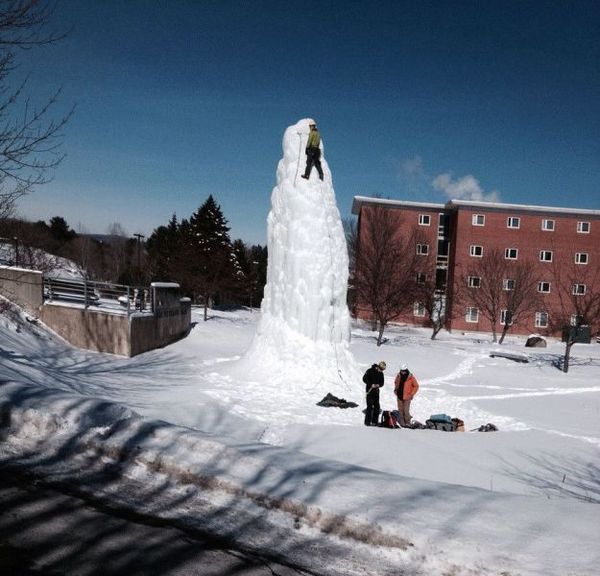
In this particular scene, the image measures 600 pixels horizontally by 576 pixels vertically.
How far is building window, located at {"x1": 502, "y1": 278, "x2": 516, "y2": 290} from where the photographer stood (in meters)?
37.6

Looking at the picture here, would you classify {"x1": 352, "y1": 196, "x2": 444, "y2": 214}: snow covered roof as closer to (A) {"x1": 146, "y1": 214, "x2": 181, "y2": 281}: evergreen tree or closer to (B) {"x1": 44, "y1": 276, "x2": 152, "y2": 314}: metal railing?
(A) {"x1": 146, "y1": 214, "x2": 181, "y2": 281}: evergreen tree

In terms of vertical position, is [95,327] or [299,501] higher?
[299,501]

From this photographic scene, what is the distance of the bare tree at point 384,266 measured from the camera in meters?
29.6

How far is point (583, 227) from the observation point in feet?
135

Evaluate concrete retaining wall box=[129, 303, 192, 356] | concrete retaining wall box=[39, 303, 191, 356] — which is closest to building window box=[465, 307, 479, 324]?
concrete retaining wall box=[129, 303, 192, 356]

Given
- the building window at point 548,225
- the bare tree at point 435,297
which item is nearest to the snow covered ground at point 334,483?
the bare tree at point 435,297

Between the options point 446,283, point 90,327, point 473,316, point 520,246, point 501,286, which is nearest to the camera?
point 90,327

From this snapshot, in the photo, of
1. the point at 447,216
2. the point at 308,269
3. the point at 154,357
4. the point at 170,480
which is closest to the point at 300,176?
the point at 308,269

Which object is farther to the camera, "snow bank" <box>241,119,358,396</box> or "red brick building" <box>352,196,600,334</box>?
"red brick building" <box>352,196,600,334</box>

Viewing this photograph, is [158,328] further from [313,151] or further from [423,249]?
[423,249]

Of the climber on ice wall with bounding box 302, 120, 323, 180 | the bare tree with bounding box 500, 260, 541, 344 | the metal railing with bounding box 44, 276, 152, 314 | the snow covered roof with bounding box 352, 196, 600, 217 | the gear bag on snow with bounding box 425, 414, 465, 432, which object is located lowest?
the gear bag on snow with bounding box 425, 414, 465, 432

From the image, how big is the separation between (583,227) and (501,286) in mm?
11411

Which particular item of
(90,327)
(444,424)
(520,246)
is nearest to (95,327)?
(90,327)

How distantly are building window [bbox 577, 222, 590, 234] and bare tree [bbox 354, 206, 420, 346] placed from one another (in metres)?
15.1
